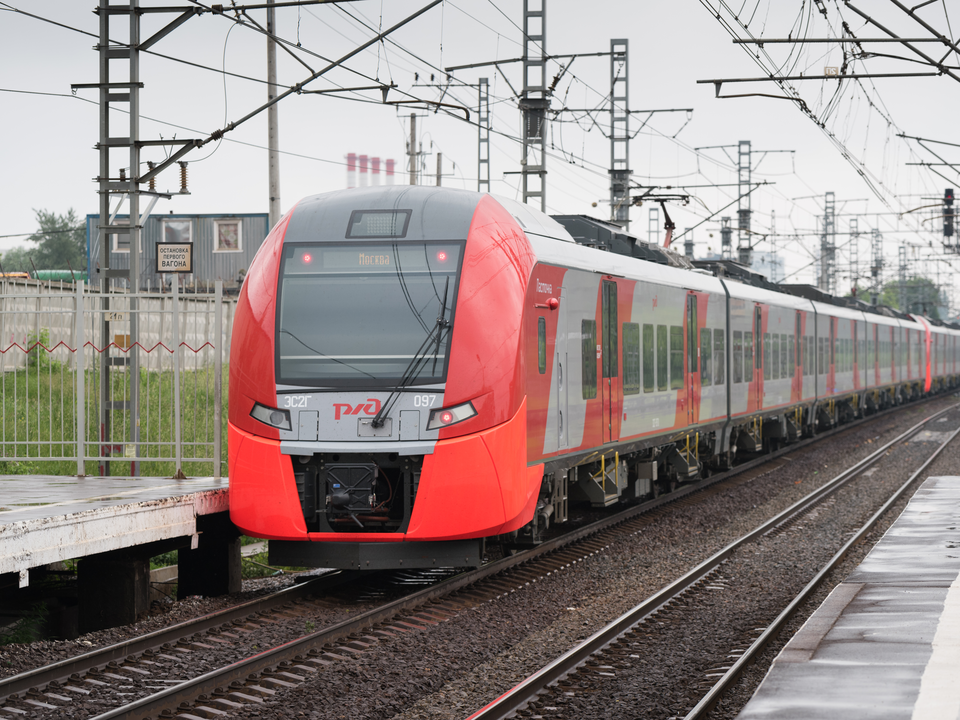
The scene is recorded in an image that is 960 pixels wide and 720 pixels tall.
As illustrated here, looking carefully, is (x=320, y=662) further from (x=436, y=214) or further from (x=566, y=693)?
(x=436, y=214)

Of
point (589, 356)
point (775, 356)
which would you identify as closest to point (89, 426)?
point (589, 356)

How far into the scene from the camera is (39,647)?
26.2ft

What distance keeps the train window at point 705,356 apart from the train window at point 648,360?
2.80 metres

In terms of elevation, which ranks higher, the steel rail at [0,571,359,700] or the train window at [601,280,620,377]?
the train window at [601,280,620,377]

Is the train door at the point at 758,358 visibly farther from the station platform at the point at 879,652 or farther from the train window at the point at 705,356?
the station platform at the point at 879,652

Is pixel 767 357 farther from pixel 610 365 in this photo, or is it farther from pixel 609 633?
pixel 609 633

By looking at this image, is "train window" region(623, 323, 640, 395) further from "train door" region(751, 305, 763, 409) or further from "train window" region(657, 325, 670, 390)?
"train door" region(751, 305, 763, 409)

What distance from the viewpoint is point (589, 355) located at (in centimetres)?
1192

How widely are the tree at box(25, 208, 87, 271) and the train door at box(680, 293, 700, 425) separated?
7930 centimetres

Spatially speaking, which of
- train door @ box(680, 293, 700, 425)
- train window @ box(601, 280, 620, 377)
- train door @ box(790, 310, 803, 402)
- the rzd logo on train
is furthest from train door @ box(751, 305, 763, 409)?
the rzd logo on train

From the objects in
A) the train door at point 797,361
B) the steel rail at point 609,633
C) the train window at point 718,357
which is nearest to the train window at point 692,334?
the train window at point 718,357

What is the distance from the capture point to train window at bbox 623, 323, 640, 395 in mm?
13305

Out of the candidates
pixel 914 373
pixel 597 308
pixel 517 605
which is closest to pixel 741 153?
pixel 914 373

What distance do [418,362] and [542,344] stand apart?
163 centimetres
